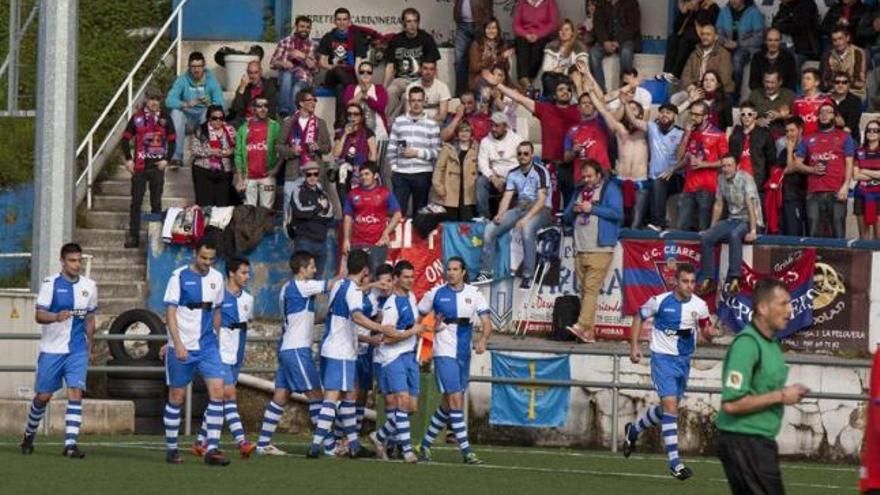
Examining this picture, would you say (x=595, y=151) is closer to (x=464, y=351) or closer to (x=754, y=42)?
(x=754, y=42)

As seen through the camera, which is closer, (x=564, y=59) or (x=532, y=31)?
(x=564, y=59)

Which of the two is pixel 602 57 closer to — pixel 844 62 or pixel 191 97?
pixel 844 62

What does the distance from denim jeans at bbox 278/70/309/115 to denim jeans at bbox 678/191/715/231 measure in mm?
5749

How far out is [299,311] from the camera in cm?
2091

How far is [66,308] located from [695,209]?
27.4ft

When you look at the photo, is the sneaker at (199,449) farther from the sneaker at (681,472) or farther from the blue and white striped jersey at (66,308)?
the sneaker at (681,472)

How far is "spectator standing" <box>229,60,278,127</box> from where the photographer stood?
92.7 ft

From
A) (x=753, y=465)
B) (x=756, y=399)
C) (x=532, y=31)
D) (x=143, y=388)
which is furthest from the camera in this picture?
(x=532, y=31)

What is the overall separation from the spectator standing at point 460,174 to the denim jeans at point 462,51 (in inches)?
82.8

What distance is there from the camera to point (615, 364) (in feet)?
77.7

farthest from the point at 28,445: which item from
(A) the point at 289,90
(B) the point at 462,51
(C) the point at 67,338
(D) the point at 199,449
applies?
(B) the point at 462,51

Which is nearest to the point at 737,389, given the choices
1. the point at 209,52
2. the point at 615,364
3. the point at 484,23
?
the point at 615,364

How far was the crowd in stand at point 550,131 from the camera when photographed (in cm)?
2489

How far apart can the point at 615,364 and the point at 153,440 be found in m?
5.06
